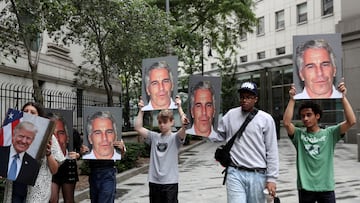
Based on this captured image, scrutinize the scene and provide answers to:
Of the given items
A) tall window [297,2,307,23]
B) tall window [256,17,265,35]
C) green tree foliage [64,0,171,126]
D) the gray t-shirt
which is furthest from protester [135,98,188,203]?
tall window [256,17,265,35]

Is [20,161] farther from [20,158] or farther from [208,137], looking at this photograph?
[208,137]

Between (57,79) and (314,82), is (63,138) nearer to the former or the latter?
(314,82)

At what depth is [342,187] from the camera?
10.5m

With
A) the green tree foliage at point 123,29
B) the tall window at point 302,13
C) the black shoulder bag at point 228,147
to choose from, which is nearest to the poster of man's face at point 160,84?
the black shoulder bag at point 228,147

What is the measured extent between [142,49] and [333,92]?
384 inches

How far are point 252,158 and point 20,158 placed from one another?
2297 mm

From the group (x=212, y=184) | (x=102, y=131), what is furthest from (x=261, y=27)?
(x=102, y=131)

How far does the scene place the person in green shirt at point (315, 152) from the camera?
16.1 feet

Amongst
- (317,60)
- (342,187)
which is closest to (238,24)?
(342,187)

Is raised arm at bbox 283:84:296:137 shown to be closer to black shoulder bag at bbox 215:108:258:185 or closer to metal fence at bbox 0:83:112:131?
black shoulder bag at bbox 215:108:258:185

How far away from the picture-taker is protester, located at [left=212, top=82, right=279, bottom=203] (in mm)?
4730

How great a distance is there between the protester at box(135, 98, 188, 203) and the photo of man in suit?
1.88 m

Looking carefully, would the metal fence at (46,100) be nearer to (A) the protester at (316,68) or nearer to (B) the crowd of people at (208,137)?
(B) the crowd of people at (208,137)

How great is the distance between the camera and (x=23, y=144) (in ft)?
13.5
